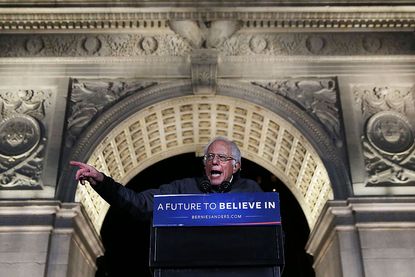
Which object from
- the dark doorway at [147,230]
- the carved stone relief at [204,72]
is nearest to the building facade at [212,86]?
the carved stone relief at [204,72]

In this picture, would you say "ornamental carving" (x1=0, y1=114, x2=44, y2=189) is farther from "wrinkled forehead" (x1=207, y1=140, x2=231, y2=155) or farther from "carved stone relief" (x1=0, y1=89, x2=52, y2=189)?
"wrinkled forehead" (x1=207, y1=140, x2=231, y2=155)

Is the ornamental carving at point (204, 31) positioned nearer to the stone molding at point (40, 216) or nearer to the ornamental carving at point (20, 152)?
the ornamental carving at point (20, 152)

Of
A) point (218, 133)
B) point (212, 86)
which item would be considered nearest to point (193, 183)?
point (212, 86)

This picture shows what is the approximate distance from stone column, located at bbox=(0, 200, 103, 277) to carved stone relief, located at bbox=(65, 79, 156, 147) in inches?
87.1

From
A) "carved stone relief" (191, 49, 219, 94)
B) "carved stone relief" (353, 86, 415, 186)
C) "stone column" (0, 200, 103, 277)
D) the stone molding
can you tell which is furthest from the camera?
"carved stone relief" (191, 49, 219, 94)

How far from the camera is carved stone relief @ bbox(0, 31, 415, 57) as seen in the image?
49.2 ft

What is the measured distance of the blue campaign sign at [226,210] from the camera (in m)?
2.96

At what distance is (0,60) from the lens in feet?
48.9

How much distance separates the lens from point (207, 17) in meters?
14.9

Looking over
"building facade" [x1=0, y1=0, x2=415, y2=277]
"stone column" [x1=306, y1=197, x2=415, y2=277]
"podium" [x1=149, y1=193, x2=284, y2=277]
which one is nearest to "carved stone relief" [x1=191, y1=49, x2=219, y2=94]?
"building facade" [x1=0, y1=0, x2=415, y2=277]

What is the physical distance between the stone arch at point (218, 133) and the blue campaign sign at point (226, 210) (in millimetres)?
10678

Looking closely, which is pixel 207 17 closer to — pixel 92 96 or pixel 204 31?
pixel 204 31

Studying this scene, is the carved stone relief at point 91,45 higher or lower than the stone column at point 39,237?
higher

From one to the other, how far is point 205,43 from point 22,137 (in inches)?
209
